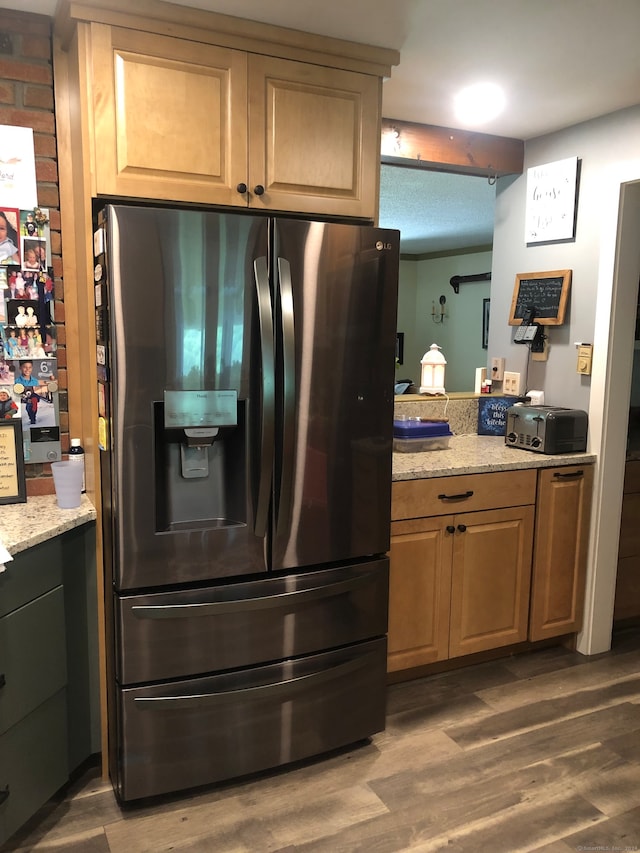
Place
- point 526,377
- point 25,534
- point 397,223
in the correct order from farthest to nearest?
1. point 397,223
2. point 526,377
3. point 25,534

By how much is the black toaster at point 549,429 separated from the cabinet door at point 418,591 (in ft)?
1.92

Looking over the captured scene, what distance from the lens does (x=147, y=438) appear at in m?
1.85

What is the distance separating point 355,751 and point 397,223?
4.98m

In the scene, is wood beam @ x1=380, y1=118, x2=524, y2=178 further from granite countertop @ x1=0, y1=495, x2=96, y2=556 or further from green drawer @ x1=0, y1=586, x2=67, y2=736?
green drawer @ x1=0, y1=586, x2=67, y2=736

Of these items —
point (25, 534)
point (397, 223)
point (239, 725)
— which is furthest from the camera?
point (397, 223)

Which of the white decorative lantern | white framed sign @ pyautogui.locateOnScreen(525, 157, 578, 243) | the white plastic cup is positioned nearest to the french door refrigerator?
the white plastic cup

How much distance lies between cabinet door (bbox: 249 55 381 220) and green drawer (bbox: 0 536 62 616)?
1158mm

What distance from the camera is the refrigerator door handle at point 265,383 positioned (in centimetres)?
188

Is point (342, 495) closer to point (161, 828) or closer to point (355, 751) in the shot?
point (355, 751)

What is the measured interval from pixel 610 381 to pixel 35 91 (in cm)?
236

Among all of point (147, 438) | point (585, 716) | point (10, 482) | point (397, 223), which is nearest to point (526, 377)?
point (585, 716)

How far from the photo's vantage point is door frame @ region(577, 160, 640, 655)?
277 centimetres

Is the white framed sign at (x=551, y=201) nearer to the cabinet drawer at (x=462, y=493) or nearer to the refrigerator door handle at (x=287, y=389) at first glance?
the cabinet drawer at (x=462, y=493)

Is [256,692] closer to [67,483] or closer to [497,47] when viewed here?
[67,483]
